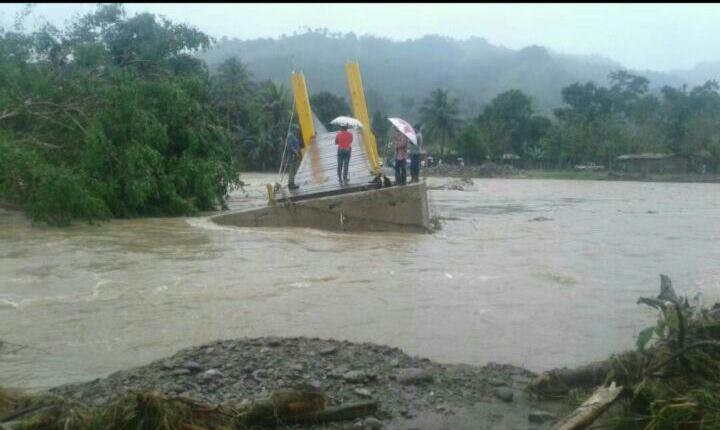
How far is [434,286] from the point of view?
9.92 metres

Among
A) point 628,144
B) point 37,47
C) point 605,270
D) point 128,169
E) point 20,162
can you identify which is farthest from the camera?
point 628,144

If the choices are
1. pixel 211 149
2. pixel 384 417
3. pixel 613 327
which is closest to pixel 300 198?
pixel 211 149

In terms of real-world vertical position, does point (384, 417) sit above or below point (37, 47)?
below

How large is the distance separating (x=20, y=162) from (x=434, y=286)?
913 cm

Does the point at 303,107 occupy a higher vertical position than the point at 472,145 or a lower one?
higher

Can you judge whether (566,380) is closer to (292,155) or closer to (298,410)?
(298,410)

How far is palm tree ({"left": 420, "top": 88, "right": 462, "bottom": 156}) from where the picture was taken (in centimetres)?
7006

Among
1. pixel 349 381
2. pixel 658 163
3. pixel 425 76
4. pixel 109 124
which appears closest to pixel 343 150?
pixel 109 124

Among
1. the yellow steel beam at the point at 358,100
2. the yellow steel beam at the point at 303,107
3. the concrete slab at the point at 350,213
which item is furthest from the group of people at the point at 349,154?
the yellow steel beam at the point at 303,107

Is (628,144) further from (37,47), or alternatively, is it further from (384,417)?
(384,417)

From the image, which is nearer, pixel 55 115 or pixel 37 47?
pixel 55 115

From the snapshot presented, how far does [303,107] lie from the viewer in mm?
19844

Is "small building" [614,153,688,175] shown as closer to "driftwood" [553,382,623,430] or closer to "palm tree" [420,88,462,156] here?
"palm tree" [420,88,462,156]

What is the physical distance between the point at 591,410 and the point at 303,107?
54.6ft
